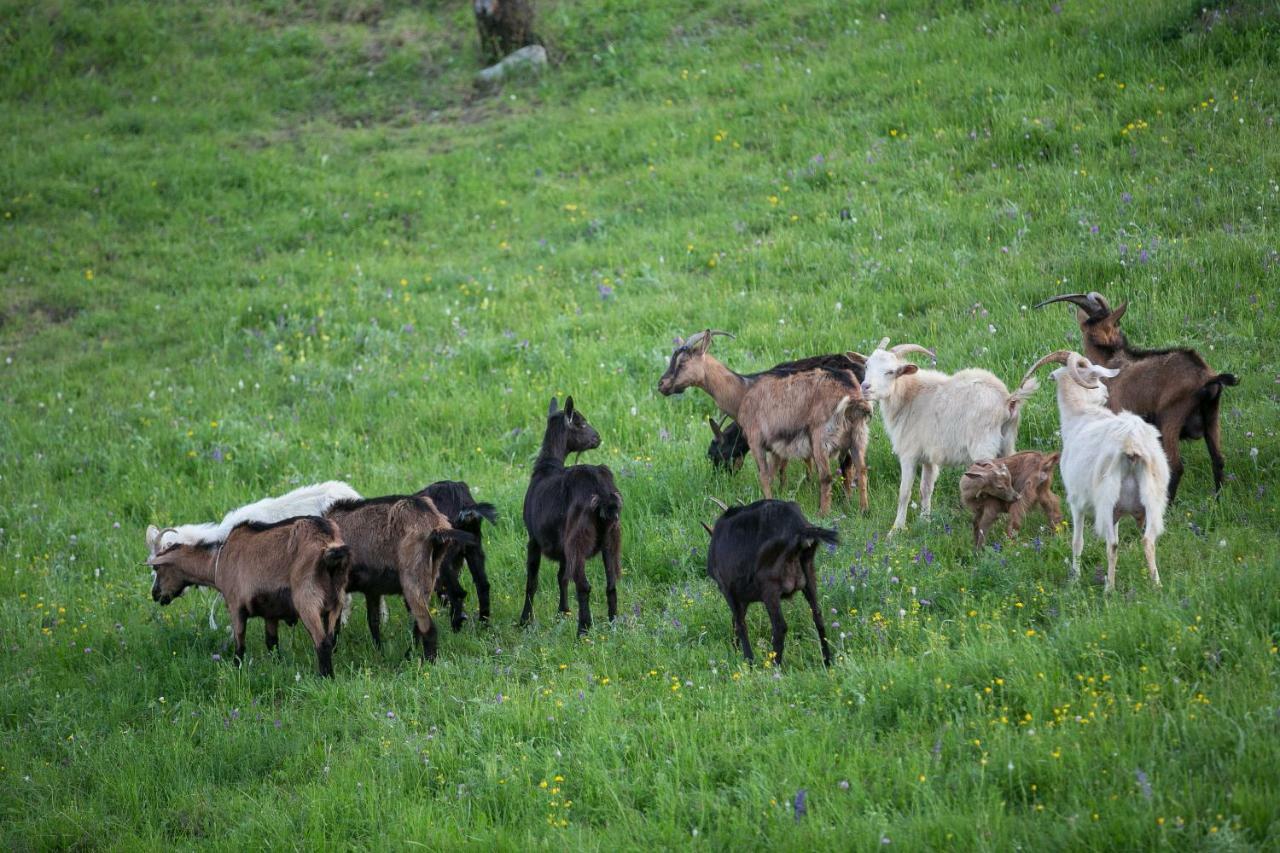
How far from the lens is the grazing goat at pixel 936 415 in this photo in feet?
31.1

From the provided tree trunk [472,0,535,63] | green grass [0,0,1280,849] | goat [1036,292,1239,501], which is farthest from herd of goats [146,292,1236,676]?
tree trunk [472,0,535,63]

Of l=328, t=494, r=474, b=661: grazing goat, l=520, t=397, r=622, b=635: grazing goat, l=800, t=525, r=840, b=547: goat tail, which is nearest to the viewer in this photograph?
l=800, t=525, r=840, b=547: goat tail

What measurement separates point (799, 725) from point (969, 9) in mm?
15269

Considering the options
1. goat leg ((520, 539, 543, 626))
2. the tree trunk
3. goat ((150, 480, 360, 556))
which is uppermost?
the tree trunk

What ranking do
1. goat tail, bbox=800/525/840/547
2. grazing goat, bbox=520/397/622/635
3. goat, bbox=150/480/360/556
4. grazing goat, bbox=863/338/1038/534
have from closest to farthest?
1. goat tail, bbox=800/525/840/547
2. grazing goat, bbox=520/397/622/635
3. grazing goat, bbox=863/338/1038/534
4. goat, bbox=150/480/360/556

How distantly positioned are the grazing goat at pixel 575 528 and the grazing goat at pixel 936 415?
7.17 ft

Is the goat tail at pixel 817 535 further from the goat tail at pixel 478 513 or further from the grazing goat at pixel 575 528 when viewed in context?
the goat tail at pixel 478 513

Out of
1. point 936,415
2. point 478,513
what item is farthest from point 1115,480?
point 478,513

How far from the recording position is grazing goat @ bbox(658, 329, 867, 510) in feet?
35.1

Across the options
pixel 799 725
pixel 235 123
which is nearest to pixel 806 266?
pixel 799 725

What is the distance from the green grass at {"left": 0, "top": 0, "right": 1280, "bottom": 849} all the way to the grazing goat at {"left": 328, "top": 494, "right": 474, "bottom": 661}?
44cm

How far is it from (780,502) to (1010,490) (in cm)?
177

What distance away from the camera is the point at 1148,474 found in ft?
24.7

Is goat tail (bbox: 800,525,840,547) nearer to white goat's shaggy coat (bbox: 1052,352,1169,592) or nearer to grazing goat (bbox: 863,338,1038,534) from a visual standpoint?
white goat's shaggy coat (bbox: 1052,352,1169,592)
